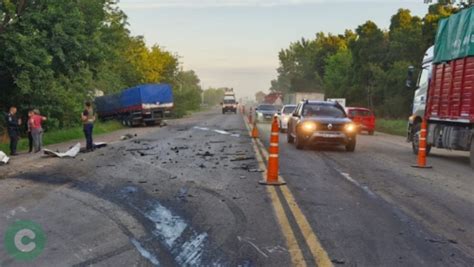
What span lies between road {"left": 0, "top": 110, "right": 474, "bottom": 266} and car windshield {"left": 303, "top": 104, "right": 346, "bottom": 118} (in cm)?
463

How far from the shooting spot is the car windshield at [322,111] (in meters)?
19.5

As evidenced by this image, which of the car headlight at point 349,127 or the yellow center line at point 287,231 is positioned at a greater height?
the car headlight at point 349,127

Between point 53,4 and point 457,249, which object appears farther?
point 53,4

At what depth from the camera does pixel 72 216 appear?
8227 millimetres

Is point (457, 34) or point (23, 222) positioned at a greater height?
point (457, 34)

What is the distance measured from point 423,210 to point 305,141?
10086mm

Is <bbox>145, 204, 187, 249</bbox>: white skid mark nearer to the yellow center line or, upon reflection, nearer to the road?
the road

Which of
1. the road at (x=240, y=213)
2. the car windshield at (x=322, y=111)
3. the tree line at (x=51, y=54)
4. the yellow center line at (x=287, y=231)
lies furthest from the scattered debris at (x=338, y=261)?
the tree line at (x=51, y=54)

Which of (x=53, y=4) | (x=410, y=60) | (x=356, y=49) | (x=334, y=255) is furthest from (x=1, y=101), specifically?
(x=356, y=49)

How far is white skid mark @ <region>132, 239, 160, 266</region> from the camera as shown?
230 inches

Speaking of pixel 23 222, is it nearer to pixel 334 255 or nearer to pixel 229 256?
pixel 229 256

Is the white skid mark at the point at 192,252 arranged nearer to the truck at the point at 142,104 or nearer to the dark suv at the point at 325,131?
the dark suv at the point at 325,131

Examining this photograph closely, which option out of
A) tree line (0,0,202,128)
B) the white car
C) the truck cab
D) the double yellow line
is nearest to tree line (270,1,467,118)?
the white car

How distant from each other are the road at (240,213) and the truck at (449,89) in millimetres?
1505
